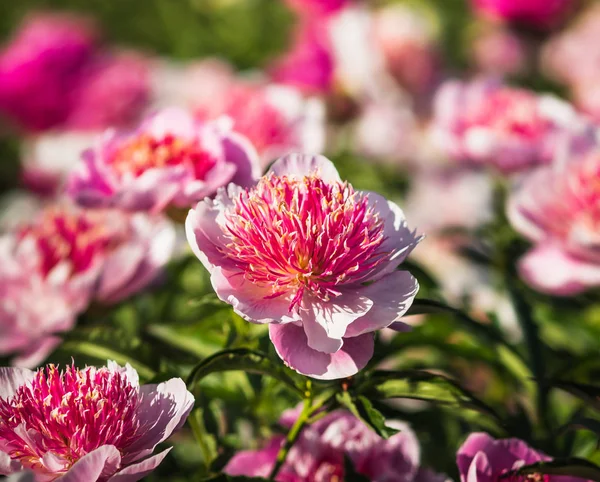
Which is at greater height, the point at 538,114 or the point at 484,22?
the point at 538,114

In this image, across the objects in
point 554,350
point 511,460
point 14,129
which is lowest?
point 14,129

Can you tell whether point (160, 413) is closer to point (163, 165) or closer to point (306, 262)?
point (306, 262)

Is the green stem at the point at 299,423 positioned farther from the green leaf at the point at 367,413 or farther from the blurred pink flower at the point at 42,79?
the blurred pink flower at the point at 42,79

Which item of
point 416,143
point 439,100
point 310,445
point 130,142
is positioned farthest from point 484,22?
point 310,445

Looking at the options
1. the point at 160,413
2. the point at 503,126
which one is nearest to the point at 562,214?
the point at 503,126

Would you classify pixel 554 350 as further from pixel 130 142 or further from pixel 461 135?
pixel 130 142

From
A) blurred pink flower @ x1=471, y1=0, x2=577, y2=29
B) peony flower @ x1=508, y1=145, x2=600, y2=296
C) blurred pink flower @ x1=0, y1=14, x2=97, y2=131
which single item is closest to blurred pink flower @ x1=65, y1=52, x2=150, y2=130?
blurred pink flower @ x1=0, y1=14, x2=97, y2=131

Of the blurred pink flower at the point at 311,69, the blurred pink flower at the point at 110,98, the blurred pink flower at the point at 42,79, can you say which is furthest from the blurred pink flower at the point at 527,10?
the blurred pink flower at the point at 42,79
